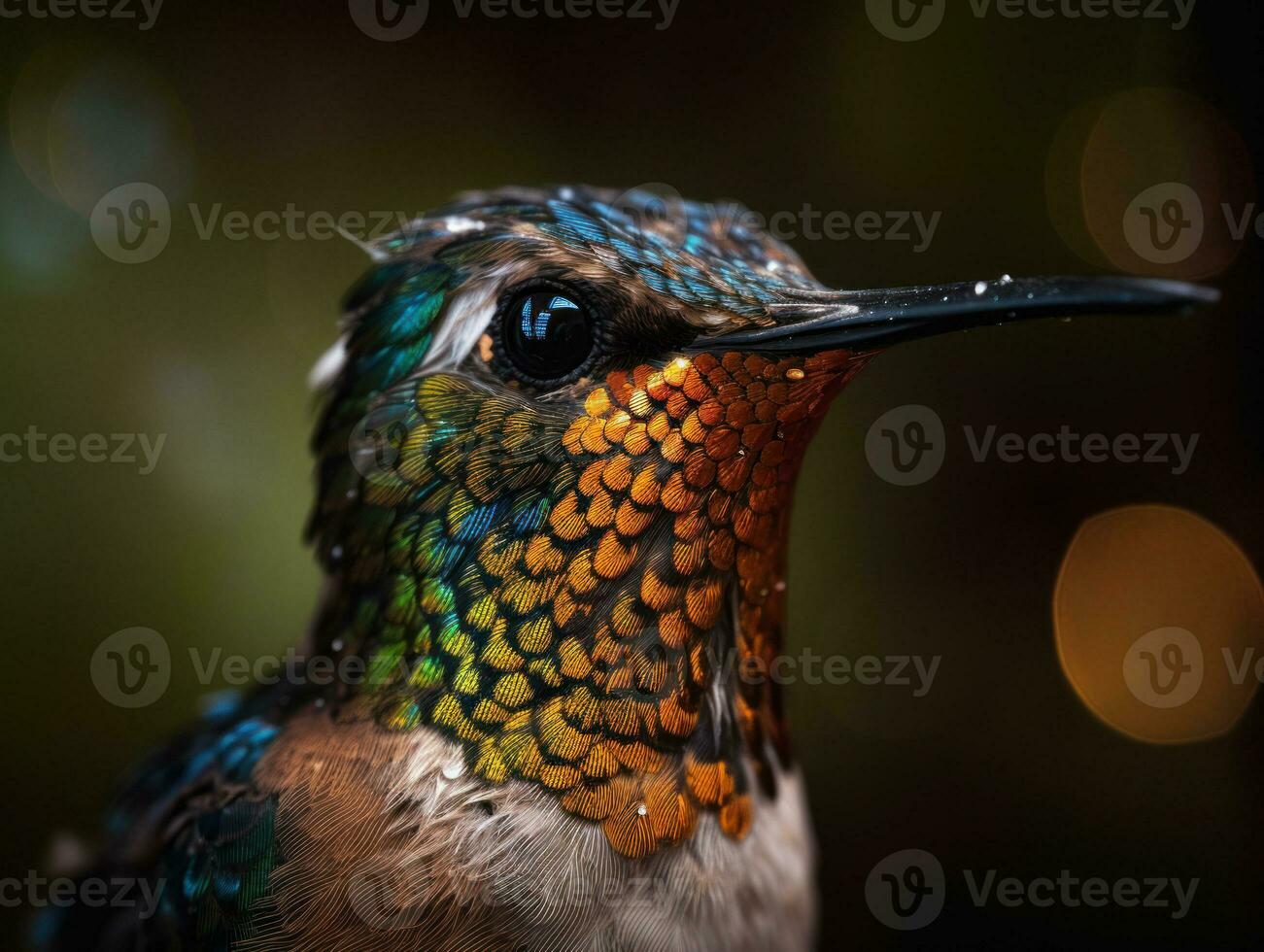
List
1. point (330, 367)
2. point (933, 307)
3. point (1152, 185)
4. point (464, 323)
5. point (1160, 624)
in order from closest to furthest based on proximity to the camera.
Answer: point (933, 307) < point (464, 323) < point (330, 367) < point (1152, 185) < point (1160, 624)

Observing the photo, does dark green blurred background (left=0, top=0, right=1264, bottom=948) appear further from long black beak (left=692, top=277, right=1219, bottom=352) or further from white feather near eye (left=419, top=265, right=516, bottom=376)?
long black beak (left=692, top=277, right=1219, bottom=352)

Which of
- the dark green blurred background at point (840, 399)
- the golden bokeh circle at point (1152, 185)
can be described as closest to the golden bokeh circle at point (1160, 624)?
the dark green blurred background at point (840, 399)

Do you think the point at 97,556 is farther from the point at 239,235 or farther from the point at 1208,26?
the point at 1208,26

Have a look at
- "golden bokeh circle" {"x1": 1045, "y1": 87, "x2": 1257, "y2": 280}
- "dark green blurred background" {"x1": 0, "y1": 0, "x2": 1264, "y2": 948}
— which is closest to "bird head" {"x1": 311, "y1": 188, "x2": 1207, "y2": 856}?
"dark green blurred background" {"x1": 0, "y1": 0, "x2": 1264, "y2": 948}

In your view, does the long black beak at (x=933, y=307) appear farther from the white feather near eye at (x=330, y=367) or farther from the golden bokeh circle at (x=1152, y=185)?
the golden bokeh circle at (x=1152, y=185)

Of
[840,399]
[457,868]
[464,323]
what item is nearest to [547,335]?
[464,323]

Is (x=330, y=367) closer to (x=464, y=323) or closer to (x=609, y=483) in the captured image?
(x=464, y=323)
